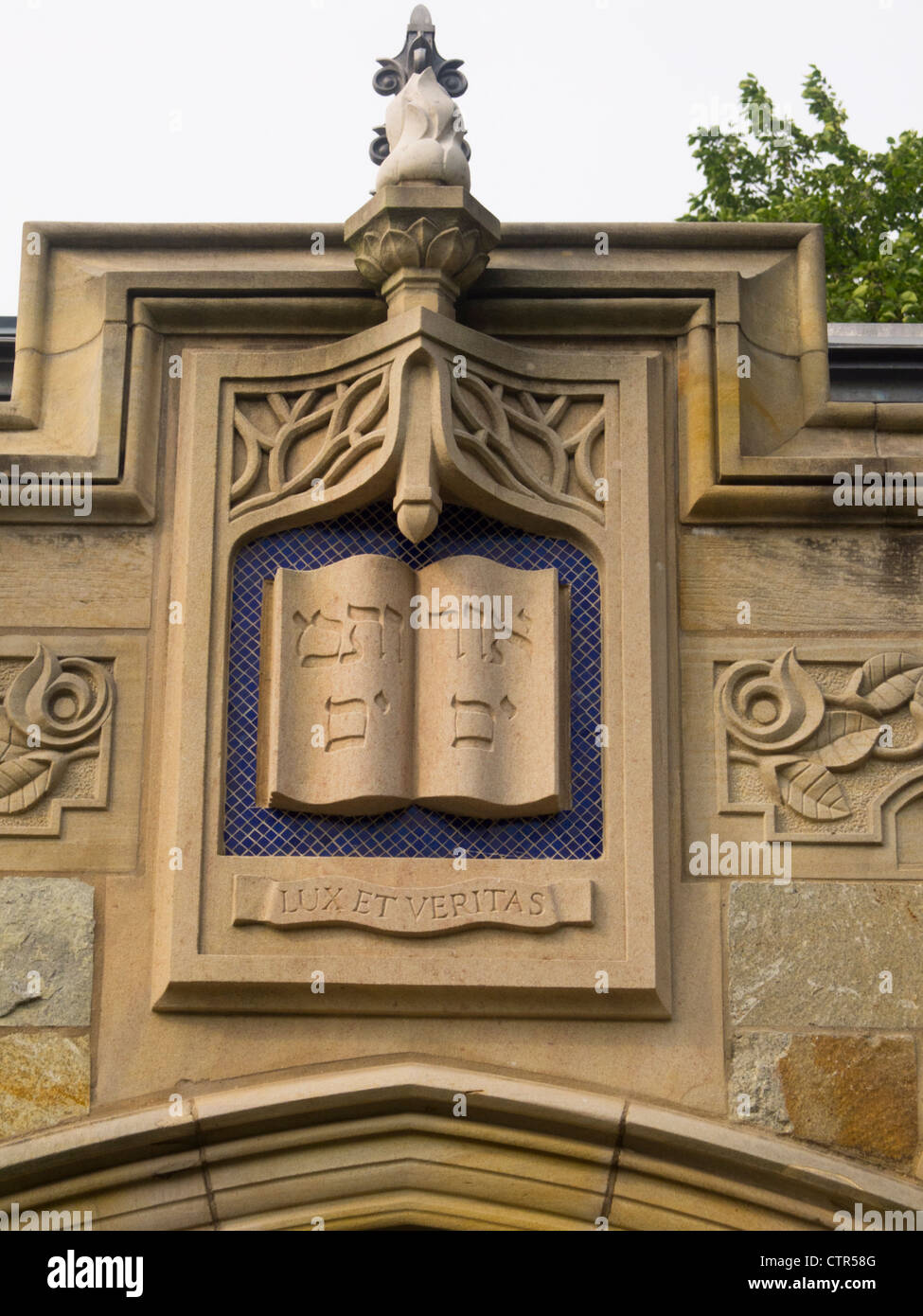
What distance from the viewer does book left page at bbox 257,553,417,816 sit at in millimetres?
5203

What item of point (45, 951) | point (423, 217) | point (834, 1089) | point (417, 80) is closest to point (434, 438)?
point (423, 217)

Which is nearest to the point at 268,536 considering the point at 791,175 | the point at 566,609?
the point at 566,609

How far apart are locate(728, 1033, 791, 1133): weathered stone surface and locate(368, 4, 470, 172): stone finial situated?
2638mm

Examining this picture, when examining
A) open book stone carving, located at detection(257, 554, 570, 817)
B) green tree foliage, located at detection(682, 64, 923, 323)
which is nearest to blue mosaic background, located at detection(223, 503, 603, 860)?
open book stone carving, located at detection(257, 554, 570, 817)

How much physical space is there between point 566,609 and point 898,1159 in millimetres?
1700

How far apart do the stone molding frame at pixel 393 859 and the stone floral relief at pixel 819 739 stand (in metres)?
0.21

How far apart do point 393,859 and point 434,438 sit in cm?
116

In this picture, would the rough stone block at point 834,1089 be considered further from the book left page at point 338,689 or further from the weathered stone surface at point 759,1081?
the book left page at point 338,689

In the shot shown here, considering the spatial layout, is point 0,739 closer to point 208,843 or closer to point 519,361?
point 208,843

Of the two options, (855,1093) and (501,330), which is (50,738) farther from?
(855,1093)

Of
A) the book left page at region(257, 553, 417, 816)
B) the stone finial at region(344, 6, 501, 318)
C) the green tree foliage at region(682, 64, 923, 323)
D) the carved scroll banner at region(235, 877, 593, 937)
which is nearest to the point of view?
the carved scroll banner at region(235, 877, 593, 937)

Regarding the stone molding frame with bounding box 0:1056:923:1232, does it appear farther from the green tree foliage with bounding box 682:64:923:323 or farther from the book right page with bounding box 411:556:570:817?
the green tree foliage with bounding box 682:64:923:323

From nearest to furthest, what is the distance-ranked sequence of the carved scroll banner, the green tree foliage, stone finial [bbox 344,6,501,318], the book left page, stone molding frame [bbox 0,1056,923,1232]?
stone molding frame [bbox 0,1056,923,1232] < the carved scroll banner < the book left page < stone finial [bbox 344,6,501,318] < the green tree foliage

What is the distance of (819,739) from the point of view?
5.36m
